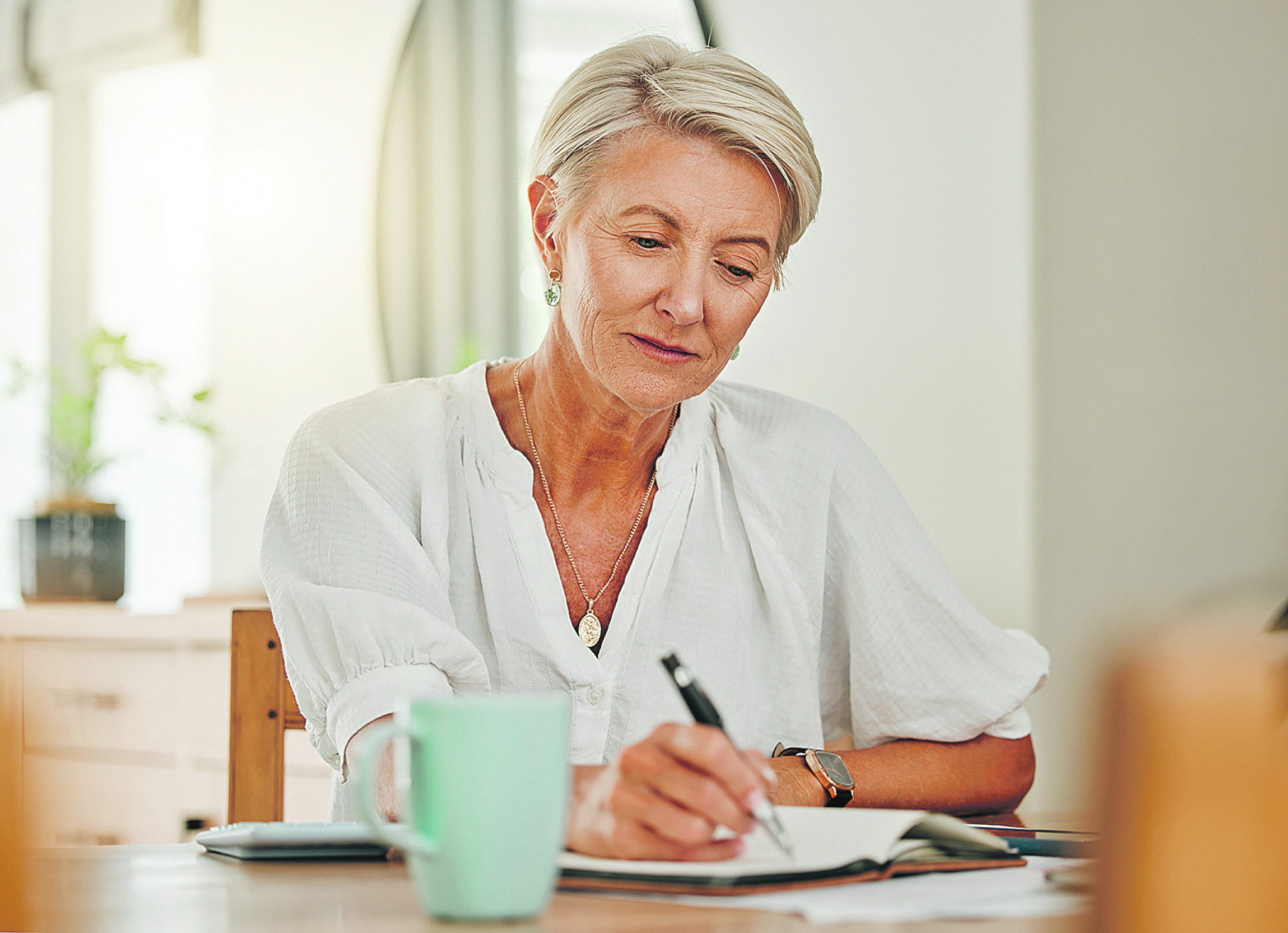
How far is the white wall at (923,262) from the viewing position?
200 centimetres

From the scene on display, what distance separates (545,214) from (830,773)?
657 millimetres

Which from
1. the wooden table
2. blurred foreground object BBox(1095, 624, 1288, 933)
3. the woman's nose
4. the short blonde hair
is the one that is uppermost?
the short blonde hair

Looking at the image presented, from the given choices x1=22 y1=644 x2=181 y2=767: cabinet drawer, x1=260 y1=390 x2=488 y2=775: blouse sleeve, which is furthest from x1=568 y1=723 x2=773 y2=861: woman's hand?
x1=22 y1=644 x2=181 y2=767: cabinet drawer

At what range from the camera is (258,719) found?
1271 mm

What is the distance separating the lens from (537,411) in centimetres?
134

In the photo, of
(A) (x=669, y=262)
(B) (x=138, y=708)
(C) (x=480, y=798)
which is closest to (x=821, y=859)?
(C) (x=480, y=798)

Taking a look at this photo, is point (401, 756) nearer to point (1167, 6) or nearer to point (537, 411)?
point (537, 411)

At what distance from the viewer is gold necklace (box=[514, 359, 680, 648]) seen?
1263mm

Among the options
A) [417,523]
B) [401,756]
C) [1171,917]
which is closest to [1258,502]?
[417,523]

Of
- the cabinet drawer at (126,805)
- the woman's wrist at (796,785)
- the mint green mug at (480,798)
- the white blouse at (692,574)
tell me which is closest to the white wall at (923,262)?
the white blouse at (692,574)

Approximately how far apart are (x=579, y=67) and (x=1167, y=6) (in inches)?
43.3

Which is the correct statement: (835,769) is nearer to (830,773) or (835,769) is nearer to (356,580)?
(830,773)

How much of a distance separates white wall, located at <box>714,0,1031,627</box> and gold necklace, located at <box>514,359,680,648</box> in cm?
81

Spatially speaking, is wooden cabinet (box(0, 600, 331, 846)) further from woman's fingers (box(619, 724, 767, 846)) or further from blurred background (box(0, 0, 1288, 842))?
woman's fingers (box(619, 724, 767, 846))
